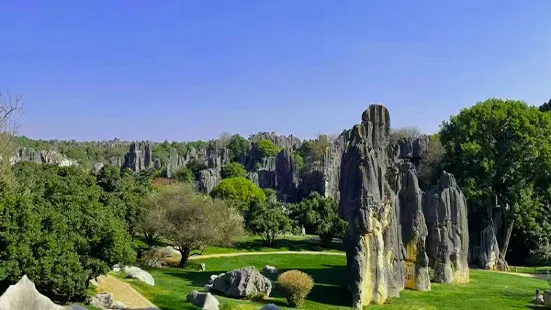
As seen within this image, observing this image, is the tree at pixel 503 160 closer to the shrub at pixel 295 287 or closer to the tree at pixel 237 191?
the shrub at pixel 295 287

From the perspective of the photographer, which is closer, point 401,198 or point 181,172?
point 401,198

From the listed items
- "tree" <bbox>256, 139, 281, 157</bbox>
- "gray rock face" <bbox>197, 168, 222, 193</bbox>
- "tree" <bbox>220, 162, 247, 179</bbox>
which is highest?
"tree" <bbox>256, 139, 281, 157</bbox>

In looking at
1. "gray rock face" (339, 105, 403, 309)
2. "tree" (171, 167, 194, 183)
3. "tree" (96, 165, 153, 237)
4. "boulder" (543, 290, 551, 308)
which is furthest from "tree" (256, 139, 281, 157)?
"boulder" (543, 290, 551, 308)

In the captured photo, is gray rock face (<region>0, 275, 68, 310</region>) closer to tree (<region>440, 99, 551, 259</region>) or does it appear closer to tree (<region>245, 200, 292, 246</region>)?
tree (<region>245, 200, 292, 246</region>)

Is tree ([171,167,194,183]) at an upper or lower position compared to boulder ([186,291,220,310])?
upper

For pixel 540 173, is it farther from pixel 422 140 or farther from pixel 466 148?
pixel 422 140

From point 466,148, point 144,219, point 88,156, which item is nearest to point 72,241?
point 144,219

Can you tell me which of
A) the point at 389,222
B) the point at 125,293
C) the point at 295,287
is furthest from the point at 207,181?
the point at 295,287
